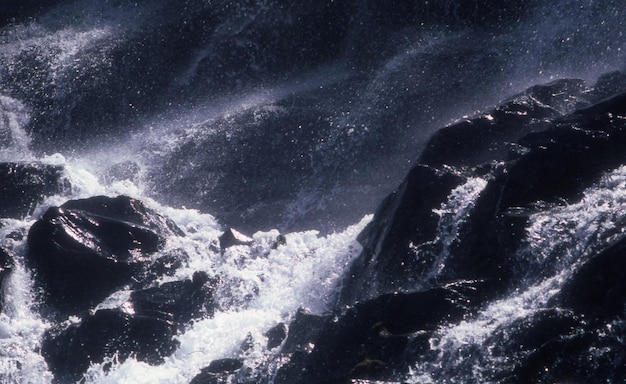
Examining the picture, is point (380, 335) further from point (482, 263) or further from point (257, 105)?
point (257, 105)

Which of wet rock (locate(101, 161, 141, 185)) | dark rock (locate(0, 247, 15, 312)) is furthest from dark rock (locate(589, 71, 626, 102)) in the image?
dark rock (locate(0, 247, 15, 312))

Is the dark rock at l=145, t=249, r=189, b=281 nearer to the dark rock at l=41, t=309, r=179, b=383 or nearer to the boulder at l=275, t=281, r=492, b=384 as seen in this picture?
the dark rock at l=41, t=309, r=179, b=383

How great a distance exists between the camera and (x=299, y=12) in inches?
861

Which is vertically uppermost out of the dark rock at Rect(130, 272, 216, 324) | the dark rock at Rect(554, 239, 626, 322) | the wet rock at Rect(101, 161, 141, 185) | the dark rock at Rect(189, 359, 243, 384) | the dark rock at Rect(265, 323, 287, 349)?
the wet rock at Rect(101, 161, 141, 185)

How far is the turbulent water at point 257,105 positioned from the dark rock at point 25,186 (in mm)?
229

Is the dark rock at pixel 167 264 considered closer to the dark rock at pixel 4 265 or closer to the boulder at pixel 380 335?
the dark rock at pixel 4 265

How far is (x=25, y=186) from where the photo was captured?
18.0m

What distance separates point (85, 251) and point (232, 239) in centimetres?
341

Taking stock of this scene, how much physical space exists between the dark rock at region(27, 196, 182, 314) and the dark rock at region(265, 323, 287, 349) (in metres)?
3.50

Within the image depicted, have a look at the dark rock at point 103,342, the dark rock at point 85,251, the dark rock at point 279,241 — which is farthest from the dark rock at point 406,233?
the dark rock at point 85,251

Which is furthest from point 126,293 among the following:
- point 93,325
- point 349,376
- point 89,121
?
point 89,121

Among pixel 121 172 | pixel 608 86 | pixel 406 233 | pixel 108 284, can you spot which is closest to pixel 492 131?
pixel 406 233

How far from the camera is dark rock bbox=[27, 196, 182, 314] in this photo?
15.2 metres

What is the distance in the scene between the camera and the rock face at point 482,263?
30.1ft
